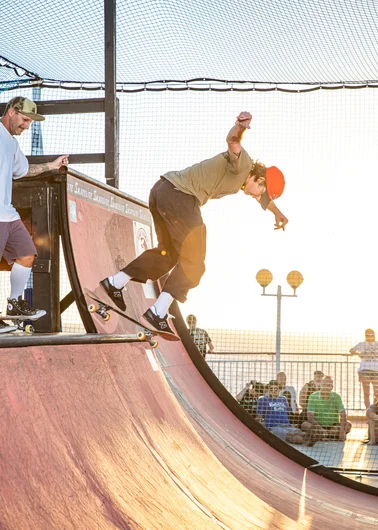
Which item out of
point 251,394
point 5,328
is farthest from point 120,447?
point 251,394

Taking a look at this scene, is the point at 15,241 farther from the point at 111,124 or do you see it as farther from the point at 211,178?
the point at 111,124

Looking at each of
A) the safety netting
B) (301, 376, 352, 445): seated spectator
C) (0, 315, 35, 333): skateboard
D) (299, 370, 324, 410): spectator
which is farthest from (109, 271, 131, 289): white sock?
(299, 370, 324, 410): spectator

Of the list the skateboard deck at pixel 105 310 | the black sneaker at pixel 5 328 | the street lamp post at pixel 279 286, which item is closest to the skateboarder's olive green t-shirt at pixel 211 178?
the skateboard deck at pixel 105 310

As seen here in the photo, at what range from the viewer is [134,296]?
680 centimetres

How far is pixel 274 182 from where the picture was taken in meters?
5.43

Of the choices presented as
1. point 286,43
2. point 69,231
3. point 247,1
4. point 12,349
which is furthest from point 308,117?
point 12,349

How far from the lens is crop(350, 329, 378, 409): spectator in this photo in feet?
35.3

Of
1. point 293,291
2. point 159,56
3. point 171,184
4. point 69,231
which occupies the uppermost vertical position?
point 159,56

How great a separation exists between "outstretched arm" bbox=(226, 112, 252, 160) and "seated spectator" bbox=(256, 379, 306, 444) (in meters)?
5.24

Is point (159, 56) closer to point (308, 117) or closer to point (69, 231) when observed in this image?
point (308, 117)

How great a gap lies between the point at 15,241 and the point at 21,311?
57 centimetres

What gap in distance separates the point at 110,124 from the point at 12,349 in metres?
3.93

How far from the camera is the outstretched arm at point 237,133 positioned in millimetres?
4609

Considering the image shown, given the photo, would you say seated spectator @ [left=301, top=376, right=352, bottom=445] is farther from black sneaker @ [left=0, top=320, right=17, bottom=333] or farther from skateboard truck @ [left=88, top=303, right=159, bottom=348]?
black sneaker @ [left=0, top=320, right=17, bottom=333]
